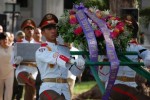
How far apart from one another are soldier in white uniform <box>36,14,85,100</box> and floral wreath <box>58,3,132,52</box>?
26cm

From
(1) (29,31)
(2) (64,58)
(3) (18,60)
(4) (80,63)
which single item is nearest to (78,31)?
(2) (64,58)

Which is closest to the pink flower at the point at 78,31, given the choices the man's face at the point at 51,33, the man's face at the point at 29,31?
the man's face at the point at 51,33

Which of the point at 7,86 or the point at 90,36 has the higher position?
the point at 90,36

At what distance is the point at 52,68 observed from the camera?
779 cm

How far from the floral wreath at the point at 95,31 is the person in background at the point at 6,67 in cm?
503

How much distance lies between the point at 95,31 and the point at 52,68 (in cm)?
87

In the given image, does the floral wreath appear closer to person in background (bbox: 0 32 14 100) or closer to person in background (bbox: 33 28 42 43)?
person in background (bbox: 33 28 42 43)

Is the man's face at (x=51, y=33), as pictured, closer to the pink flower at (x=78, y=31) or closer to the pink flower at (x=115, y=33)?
the pink flower at (x=78, y=31)

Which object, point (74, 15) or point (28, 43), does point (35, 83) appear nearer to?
point (28, 43)

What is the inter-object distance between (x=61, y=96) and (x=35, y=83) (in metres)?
3.34

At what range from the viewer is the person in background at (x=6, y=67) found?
12484 mm

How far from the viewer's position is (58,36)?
26.0ft

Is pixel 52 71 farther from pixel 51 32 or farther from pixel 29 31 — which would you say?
pixel 29 31

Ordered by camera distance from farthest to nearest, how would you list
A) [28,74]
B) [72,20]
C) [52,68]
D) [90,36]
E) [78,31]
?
1. [28,74]
2. [52,68]
3. [72,20]
4. [78,31]
5. [90,36]
